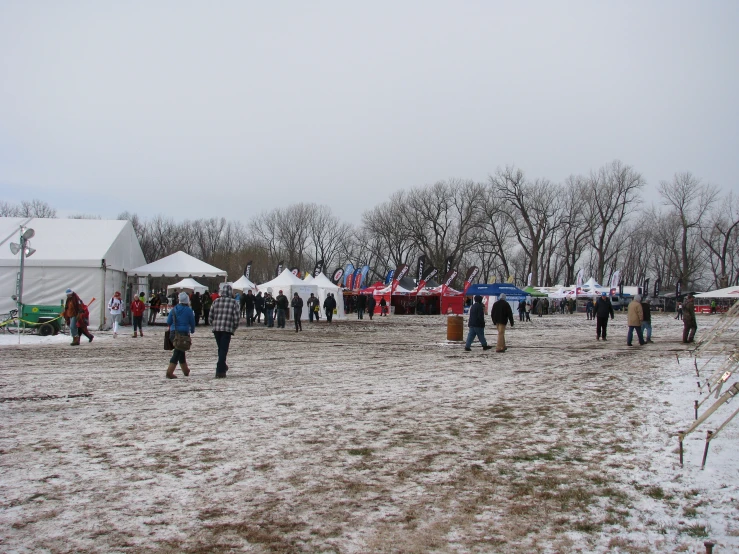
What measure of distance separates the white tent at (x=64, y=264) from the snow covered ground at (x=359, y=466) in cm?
1256

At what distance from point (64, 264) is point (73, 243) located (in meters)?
1.46

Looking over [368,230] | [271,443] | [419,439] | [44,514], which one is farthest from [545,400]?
[368,230]

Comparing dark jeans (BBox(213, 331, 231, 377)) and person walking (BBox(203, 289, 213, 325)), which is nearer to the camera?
dark jeans (BBox(213, 331, 231, 377))

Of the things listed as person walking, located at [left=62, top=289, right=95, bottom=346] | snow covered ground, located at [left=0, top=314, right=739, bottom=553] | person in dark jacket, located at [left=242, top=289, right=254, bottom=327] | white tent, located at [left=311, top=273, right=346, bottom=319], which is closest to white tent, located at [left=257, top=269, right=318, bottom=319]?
white tent, located at [left=311, top=273, right=346, bottom=319]

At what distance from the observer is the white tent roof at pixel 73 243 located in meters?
22.1

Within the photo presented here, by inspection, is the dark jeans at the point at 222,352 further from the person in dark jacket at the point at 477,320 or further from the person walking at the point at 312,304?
the person walking at the point at 312,304

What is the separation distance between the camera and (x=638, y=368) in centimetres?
1227

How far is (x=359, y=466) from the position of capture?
17.1ft

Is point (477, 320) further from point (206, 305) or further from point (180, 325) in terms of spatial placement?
point (206, 305)

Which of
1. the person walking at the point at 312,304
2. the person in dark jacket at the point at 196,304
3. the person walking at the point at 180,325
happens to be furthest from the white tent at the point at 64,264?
the person walking at the point at 180,325

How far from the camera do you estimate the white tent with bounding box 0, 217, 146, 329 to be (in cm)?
2183

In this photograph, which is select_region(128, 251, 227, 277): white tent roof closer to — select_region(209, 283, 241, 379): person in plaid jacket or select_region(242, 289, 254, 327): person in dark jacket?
select_region(242, 289, 254, 327): person in dark jacket

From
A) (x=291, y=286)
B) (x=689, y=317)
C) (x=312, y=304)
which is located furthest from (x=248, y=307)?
(x=689, y=317)

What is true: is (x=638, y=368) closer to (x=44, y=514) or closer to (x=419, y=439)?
(x=419, y=439)
